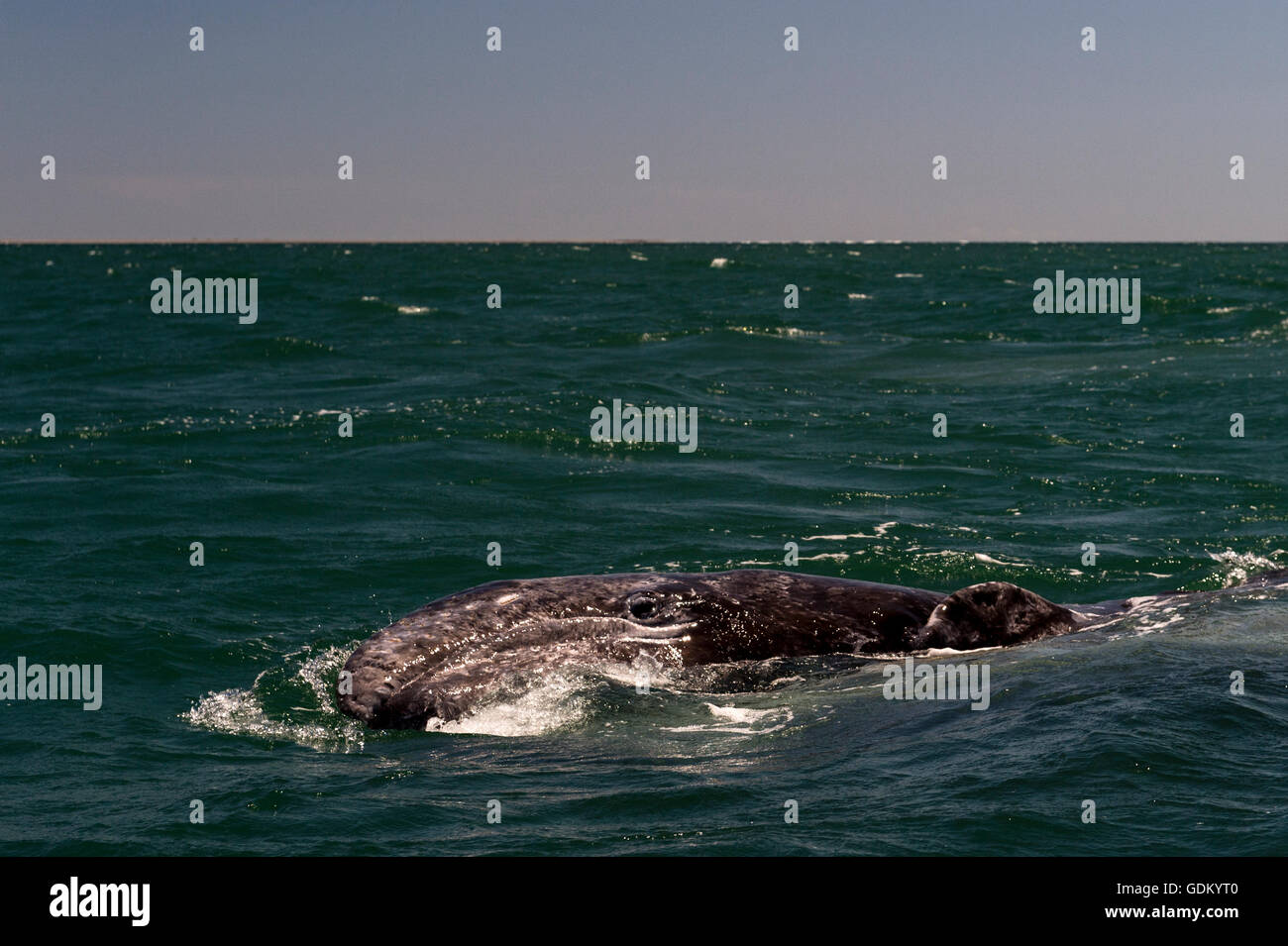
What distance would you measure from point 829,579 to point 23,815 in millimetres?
6058

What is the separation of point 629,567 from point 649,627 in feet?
15.3

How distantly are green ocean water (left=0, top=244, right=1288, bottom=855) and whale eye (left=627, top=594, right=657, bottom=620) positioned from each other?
73cm

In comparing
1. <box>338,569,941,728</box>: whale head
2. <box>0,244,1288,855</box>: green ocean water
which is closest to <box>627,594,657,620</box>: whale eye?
<box>338,569,941,728</box>: whale head

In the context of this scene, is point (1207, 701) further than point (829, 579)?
No

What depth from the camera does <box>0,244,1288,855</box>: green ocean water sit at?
26.0 feet

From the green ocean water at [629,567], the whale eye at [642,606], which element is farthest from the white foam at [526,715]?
the whale eye at [642,606]

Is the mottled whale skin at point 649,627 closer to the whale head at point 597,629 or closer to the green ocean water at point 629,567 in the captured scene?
the whale head at point 597,629

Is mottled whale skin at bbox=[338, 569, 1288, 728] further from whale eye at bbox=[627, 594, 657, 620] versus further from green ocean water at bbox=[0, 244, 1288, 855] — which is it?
green ocean water at bbox=[0, 244, 1288, 855]

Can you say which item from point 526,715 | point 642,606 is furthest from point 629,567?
point 526,715

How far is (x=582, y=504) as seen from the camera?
18.7 meters

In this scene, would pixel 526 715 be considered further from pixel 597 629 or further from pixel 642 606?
pixel 642 606

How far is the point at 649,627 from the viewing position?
10.7 metres
